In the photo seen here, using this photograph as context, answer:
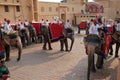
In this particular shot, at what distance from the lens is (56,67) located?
8.84 metres

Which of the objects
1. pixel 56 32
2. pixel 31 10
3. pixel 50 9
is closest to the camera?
pixel 56 32

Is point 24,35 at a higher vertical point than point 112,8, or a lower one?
lower

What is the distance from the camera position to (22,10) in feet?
92.5

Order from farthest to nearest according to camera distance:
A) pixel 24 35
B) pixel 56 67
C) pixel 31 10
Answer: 1. pixel 31 10
2. pixel 24 35
3. pixel 56 67

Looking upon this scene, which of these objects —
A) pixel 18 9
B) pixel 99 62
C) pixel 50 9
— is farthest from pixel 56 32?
pixel 50 9

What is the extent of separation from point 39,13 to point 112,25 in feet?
67.6

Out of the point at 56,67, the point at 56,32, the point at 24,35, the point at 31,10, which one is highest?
the point at 31,10

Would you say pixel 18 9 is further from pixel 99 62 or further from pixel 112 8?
pixel 112 8

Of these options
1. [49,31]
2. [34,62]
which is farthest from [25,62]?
[49,31]

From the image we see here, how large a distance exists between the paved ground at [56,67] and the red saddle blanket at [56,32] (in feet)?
4.00

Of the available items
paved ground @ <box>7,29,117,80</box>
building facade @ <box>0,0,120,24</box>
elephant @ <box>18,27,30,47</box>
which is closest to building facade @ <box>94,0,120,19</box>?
building facade @ <box>0,0,120,24</box>

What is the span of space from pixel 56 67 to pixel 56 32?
4070 millimetres

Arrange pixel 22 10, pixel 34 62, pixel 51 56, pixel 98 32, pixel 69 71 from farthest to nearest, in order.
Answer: pixel 22 10, pixel 51 56, pixel 34 62, pixel 69 71, pixel 98 32

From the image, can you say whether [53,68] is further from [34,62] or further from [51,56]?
[51,56]
